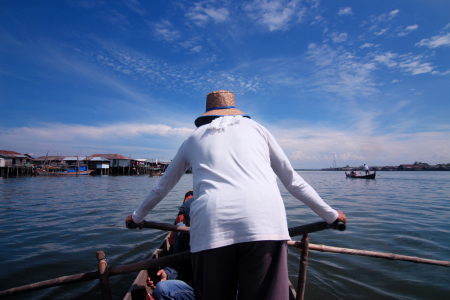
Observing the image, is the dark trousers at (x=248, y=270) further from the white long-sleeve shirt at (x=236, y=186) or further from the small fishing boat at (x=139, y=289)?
the small fishing boat at (x=139, y=289)

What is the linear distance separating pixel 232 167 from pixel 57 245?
7.17m

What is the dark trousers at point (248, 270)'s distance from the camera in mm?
1245

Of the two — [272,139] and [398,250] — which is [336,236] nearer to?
[398,250]

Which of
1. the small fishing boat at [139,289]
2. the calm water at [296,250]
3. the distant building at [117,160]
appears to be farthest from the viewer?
the distant building at [117,160]

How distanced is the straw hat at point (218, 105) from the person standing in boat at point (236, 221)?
1.43 feet

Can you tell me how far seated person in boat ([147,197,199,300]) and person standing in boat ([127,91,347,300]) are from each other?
124cm

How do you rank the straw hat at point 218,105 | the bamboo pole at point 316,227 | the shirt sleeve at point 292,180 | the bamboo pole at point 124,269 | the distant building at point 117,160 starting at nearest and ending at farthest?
the shirt sleeve at point 292,180, the bamboo pole at point 316,227, the straw hat at point 218,105, the bamboo pole at point 124,269, the distant building at point 117,160

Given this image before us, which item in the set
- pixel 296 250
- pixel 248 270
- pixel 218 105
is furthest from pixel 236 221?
pixel 296 250

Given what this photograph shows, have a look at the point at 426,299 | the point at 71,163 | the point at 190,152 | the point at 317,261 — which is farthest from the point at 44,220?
the point at 71,163

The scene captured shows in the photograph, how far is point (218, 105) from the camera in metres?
1.99

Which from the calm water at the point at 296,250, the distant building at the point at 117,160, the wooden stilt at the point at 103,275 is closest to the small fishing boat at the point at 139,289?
the wooden stilt at the point at 103,275

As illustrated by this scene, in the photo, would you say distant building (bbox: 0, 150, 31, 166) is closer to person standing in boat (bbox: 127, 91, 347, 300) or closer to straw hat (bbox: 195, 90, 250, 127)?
straw hat (bbox: 195, 90, 250, 127)

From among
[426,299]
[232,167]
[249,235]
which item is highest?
[232,167]

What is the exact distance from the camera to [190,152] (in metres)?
1.57
